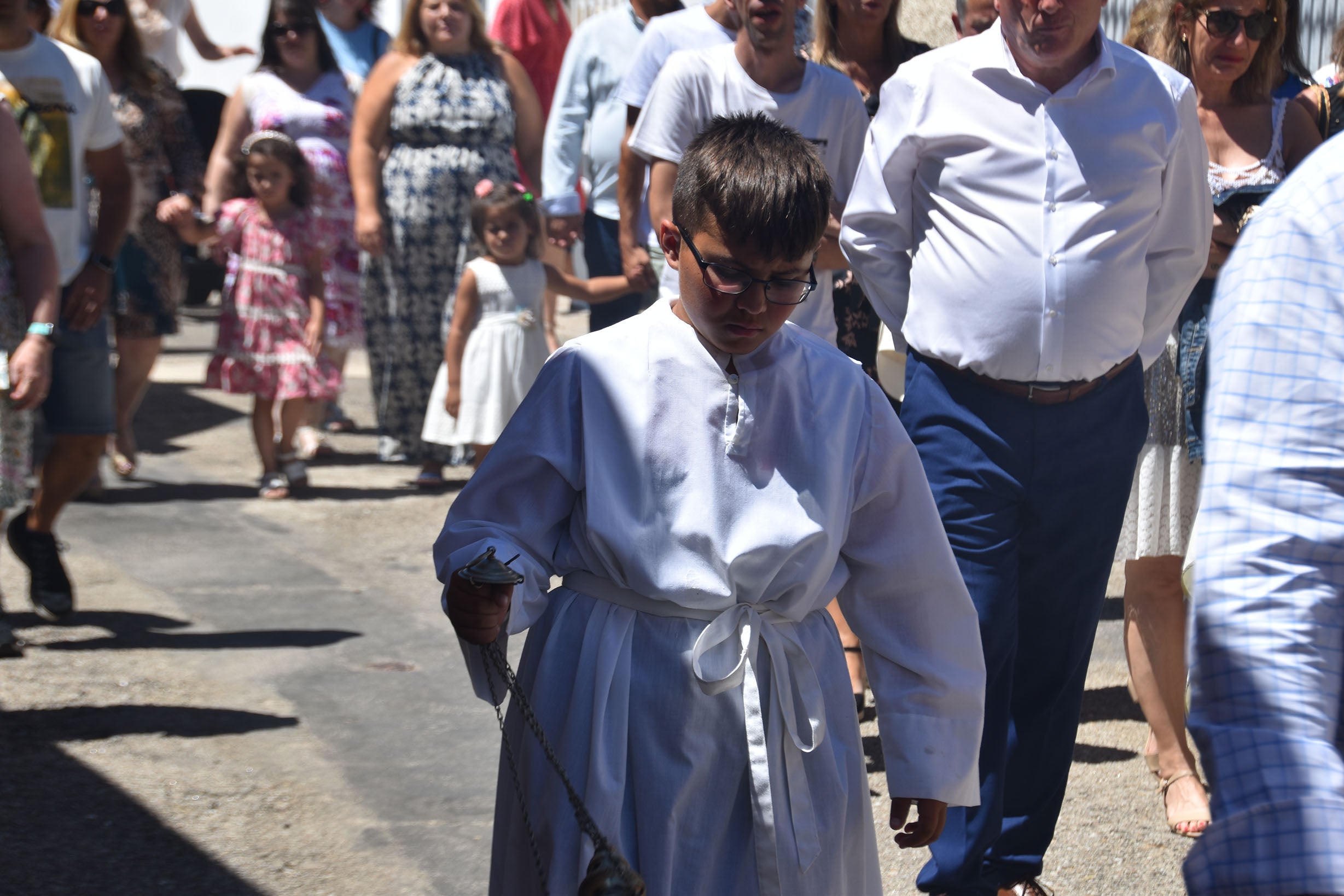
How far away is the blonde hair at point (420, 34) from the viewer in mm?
7703

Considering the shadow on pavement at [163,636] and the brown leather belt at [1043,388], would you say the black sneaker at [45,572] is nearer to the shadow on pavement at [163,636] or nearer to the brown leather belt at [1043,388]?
the shadow on pavement at [163,636]

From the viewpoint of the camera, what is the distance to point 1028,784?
12.1 ft

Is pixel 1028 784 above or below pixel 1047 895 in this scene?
above

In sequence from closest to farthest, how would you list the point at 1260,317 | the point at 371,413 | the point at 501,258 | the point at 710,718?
the point at 1260,317 < the point at 710,718 < the point at 501,258 < the point at 371,413

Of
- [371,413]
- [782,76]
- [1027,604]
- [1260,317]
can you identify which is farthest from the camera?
[371,413]

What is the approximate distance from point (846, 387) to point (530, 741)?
29.4 inches

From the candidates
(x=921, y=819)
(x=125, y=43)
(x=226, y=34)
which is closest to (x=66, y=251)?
(x=125, y=43)

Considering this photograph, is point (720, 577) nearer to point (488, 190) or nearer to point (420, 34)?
point (488, 190)

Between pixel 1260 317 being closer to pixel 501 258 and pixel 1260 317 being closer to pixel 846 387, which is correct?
pixel 846 387

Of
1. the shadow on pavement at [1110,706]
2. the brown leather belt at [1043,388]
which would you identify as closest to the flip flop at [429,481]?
the shadow on pavement at [1110,706]

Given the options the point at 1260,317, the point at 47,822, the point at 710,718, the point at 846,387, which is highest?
the point at 1260,317

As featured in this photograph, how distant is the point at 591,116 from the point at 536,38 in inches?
85.4

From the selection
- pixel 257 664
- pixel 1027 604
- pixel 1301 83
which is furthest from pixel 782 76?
pixel 257 664

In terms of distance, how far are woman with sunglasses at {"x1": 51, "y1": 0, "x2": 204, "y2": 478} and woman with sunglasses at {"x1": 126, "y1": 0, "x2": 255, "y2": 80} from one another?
2.14m
